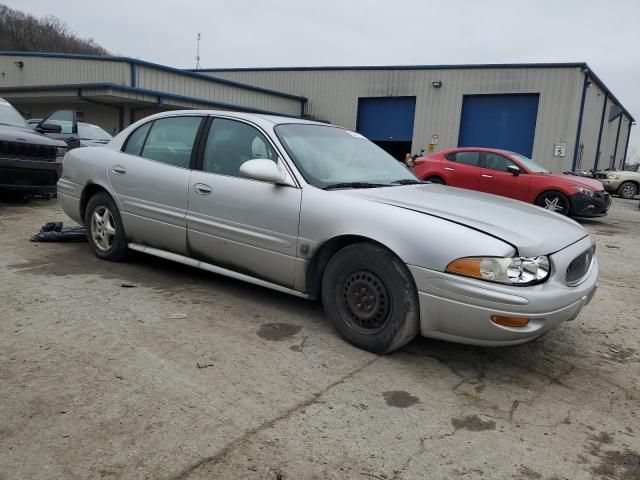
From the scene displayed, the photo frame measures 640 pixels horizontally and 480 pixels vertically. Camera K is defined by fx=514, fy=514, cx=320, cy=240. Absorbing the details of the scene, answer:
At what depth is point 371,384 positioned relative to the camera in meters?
2.90

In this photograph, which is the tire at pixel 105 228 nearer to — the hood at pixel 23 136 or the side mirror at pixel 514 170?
the hood at pixel 23 136

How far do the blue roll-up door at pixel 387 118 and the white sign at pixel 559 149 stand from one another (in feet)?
20.2

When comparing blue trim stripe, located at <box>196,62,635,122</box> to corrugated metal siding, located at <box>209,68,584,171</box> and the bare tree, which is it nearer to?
corrugated metal siding, located at <box>209,68,584,171</box>

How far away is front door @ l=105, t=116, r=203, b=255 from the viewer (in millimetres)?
4297

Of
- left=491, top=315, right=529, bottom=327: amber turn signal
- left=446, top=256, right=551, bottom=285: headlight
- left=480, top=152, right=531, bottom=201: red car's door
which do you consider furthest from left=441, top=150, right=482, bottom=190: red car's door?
left=491, top=315, right=529, bottom=327: amber turn signal

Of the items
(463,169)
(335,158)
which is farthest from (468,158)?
(335,158)

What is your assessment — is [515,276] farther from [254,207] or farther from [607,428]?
[254,207]

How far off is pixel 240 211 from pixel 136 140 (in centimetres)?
172

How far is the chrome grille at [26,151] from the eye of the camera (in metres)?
7.39

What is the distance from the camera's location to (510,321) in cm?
283

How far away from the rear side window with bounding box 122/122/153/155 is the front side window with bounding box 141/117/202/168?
0.23 ft

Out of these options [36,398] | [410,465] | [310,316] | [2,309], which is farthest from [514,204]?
[2,309]

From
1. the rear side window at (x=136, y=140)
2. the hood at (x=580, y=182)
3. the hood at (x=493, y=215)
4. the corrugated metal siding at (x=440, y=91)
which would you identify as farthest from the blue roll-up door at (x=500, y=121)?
the rear side window at (x=136, y=140)

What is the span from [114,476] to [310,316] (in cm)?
208
